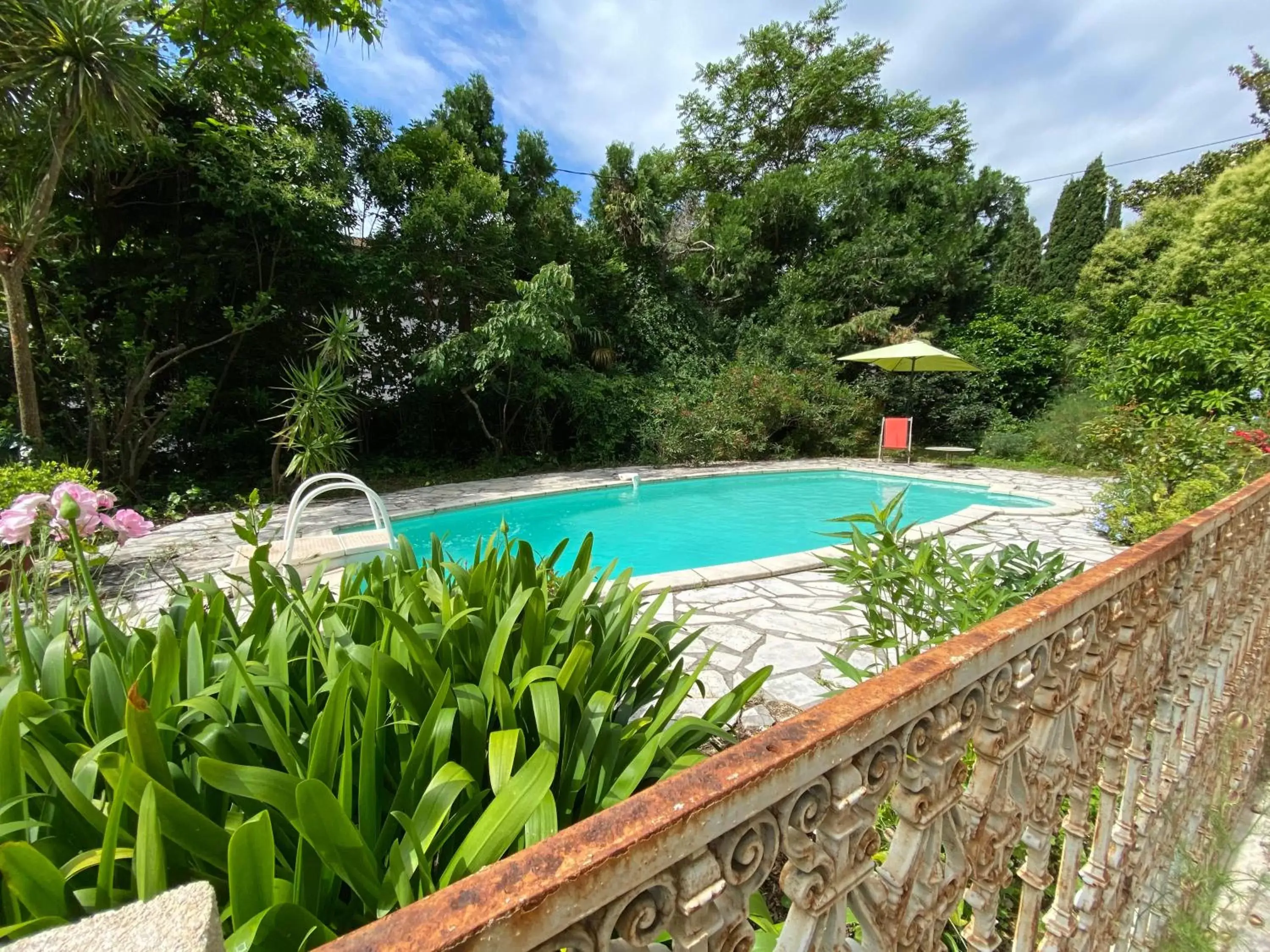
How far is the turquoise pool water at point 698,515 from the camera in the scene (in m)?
6.71

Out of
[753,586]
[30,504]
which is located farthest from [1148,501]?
[30,504]

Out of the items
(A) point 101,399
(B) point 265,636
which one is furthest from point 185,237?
(B) point 265,636

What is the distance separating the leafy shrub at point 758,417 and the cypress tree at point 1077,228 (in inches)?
452

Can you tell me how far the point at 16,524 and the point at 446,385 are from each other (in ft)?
29.3

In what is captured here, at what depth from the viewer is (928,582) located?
6.13 ft

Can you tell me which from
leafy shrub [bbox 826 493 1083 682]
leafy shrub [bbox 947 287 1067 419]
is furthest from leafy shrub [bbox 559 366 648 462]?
leafy shrub [bbox 826 493 1083 682]

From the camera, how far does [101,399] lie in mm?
7047

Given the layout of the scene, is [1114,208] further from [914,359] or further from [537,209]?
[537,209]

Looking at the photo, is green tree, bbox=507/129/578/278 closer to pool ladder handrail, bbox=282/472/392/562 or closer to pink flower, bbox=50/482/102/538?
pool ladder handrail, bbox=282/472/392/562

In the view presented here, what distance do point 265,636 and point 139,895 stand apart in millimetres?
930

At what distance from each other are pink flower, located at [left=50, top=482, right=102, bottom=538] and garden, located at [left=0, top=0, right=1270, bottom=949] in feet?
0.04

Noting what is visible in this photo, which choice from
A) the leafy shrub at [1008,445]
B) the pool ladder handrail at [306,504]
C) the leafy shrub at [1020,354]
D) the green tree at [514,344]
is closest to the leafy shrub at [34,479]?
the pool ladder handrail at [306,504]

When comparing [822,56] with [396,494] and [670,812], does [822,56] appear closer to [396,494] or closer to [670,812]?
[396,494]

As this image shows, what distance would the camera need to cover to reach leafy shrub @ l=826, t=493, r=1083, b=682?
187 centimetres
